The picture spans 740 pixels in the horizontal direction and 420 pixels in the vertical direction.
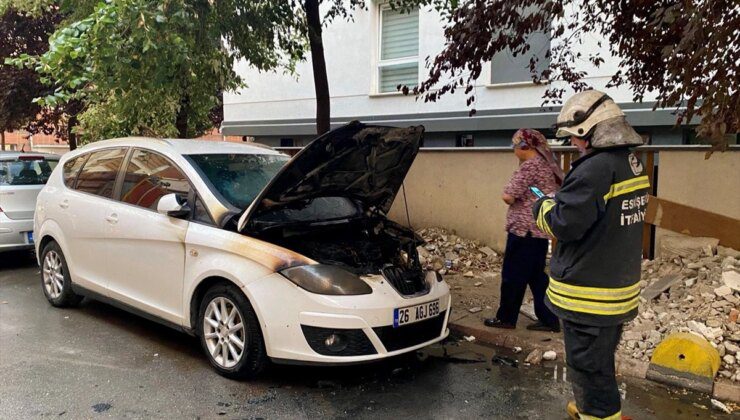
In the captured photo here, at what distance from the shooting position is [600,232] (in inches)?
104

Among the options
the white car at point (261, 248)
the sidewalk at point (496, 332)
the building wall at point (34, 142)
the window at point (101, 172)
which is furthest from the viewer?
the building wall at point (34, 142)

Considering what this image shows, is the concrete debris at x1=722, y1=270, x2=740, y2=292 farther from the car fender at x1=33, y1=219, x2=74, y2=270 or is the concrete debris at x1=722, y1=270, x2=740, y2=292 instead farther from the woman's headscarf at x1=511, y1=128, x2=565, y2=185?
the car fender at x1=33, y1=219, x2=74, y2=270

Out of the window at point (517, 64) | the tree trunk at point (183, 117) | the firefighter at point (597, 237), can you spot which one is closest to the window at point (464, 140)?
the window at point (517, 64)

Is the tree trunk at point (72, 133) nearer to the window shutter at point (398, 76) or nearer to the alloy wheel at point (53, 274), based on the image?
the window shutter at point (398, 76)

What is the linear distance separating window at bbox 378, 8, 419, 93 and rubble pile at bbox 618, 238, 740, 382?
6575 mm

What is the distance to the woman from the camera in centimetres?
454

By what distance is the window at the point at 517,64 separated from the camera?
31.9 feet

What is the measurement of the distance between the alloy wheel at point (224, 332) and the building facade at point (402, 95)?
21.5 feet

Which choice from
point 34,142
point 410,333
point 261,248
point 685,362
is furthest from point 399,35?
point 34,142

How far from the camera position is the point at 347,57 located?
39.7 feet

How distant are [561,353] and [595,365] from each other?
→ 188cm

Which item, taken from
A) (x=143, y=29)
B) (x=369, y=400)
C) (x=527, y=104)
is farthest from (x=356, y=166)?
(x=527, y=104)

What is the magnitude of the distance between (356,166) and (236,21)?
365 cm

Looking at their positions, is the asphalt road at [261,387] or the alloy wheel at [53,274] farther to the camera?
the alloy wheel at [53,274]
